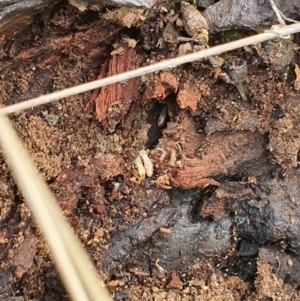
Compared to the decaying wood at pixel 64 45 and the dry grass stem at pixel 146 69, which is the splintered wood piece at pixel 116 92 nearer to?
the decaying wood at pixel 64 45

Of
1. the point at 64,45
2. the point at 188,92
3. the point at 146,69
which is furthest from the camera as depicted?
the point at 188,92

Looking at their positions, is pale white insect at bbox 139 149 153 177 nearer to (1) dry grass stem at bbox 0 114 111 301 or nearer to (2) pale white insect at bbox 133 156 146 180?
(2) pale white insect at bbox 133 156 146 180

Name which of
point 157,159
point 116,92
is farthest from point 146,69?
point 157,159

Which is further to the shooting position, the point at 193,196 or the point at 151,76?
the point at 193,196

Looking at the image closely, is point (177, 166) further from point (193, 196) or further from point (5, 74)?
point (5, 74)

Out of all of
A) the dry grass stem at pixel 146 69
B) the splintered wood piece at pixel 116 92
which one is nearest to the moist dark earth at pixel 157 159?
the splintered wood piece at pixel 116 92

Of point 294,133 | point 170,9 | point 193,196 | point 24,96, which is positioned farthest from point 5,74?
point 294,133

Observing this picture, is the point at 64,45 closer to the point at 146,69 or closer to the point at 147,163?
the point at 146,69
